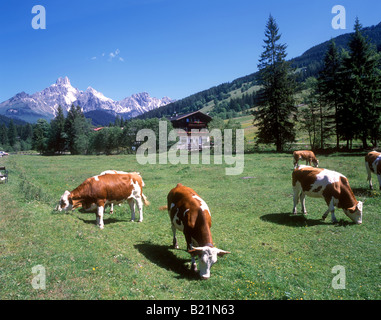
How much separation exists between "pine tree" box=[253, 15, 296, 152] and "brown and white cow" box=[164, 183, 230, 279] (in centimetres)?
4095

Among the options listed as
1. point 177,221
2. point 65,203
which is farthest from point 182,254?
point 65,203

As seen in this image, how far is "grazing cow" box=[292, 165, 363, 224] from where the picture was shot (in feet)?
34.3

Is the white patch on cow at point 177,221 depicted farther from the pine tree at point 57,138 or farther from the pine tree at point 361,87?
the pine tree at point 57,138

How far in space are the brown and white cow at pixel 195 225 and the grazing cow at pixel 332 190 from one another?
621 cm

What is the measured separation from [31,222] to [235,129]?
46.5 metres

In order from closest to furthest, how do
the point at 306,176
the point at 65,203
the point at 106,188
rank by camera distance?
the point at 65,203
the point at 106,188
the point at 306,176

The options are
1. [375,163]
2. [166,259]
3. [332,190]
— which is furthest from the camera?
[375,163]

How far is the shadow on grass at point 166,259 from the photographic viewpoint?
711cm

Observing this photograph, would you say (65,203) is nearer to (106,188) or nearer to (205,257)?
(106,188)

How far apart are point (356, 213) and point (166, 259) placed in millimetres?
8211

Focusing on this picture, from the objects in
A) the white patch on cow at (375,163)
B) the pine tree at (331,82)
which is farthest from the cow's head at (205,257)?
the pine tree at (331,82)

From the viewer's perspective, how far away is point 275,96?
151ft

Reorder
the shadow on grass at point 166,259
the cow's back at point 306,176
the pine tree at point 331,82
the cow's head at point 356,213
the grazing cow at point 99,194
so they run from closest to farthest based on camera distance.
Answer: the shadow on grass at point 166,259 < the cow's head at point 356,213 < the grazing cow at point 99,194 < the cow's back at point 306,176 < the pine tree at point 331,82
